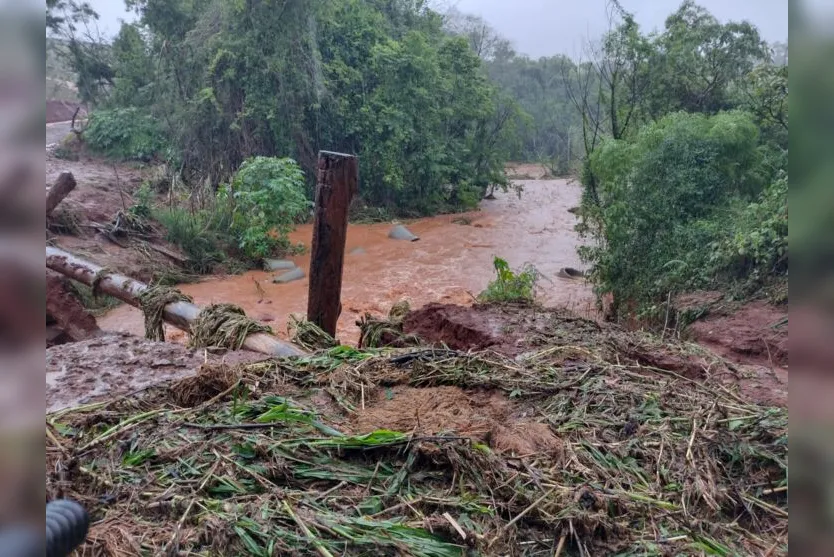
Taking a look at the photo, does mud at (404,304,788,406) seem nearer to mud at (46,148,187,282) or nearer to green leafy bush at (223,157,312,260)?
mud at (46,148,187,282)

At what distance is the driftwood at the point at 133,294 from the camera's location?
400 centimetres

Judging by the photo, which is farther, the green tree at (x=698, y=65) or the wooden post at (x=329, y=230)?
the green tree at (x=698, y=65)

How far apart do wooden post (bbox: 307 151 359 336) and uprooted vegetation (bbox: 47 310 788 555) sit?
1341 millimetres

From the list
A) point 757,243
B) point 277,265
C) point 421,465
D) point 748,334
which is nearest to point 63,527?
point 421,465

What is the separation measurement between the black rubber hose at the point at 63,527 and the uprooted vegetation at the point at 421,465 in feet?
4.27

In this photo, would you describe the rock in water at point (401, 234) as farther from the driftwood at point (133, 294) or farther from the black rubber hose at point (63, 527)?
the black rubber hose at point (63, 527)

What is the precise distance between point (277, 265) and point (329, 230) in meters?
6.54

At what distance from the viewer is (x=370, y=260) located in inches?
454

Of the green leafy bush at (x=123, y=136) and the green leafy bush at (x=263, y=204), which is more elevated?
the green leafy bush at (x=123, y=136)

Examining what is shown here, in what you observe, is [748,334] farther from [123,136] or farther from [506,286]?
[123,136]

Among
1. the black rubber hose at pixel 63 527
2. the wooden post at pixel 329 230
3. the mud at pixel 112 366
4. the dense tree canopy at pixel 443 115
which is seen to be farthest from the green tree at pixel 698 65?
the black rubber hose at pixel 63 527

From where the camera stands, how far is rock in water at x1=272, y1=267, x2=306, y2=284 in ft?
33.0

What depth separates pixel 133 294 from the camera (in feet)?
17.3
